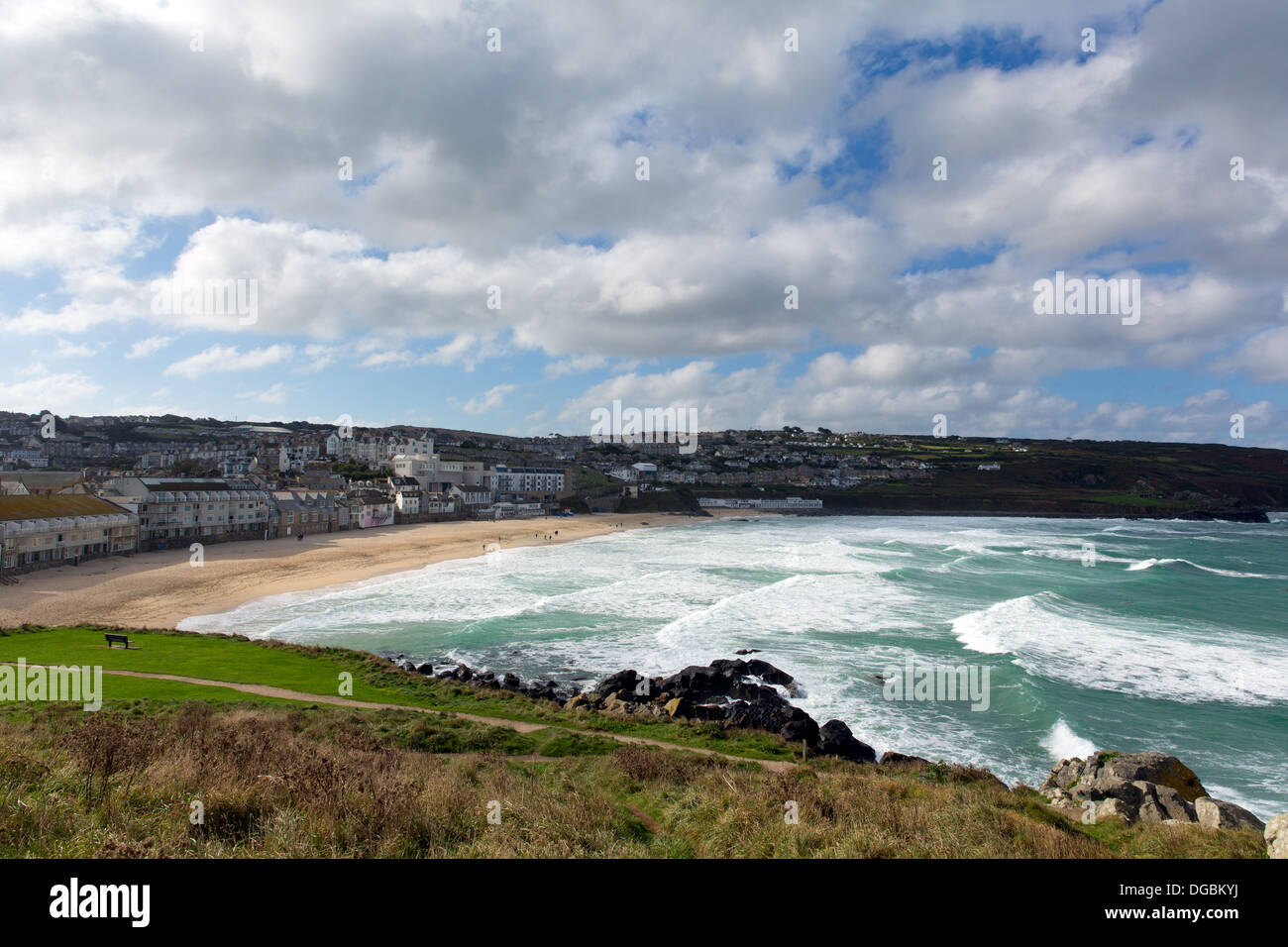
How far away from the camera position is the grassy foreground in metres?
5.65

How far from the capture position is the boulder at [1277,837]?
261 inches

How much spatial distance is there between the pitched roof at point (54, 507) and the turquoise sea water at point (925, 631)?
1703cm

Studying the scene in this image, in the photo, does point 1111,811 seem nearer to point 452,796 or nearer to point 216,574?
point 452,796

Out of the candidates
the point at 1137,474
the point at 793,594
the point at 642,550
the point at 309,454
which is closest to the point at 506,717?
the point at 793,594

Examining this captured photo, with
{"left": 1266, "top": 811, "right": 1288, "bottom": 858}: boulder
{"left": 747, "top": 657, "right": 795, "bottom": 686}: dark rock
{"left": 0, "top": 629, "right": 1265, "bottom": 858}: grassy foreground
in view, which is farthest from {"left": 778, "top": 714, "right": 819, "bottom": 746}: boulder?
{"left": 1266, "top": 811, "right": 1288, "bottom": 858}: boulder

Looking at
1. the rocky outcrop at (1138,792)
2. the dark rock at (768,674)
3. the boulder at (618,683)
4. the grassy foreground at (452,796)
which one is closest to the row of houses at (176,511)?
the grassy foreground at (452,796)

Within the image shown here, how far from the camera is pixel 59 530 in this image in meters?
36.5

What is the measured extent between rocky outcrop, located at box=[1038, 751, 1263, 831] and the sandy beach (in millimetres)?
30647

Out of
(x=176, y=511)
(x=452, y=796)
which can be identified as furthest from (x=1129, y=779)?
(x=176, y=511)

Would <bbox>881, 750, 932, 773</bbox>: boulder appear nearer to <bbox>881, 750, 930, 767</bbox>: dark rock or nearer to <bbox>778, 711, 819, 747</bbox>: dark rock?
<bbox>881, 750, 930, 767</bbox>: dark rock

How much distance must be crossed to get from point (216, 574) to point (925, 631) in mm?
38331
